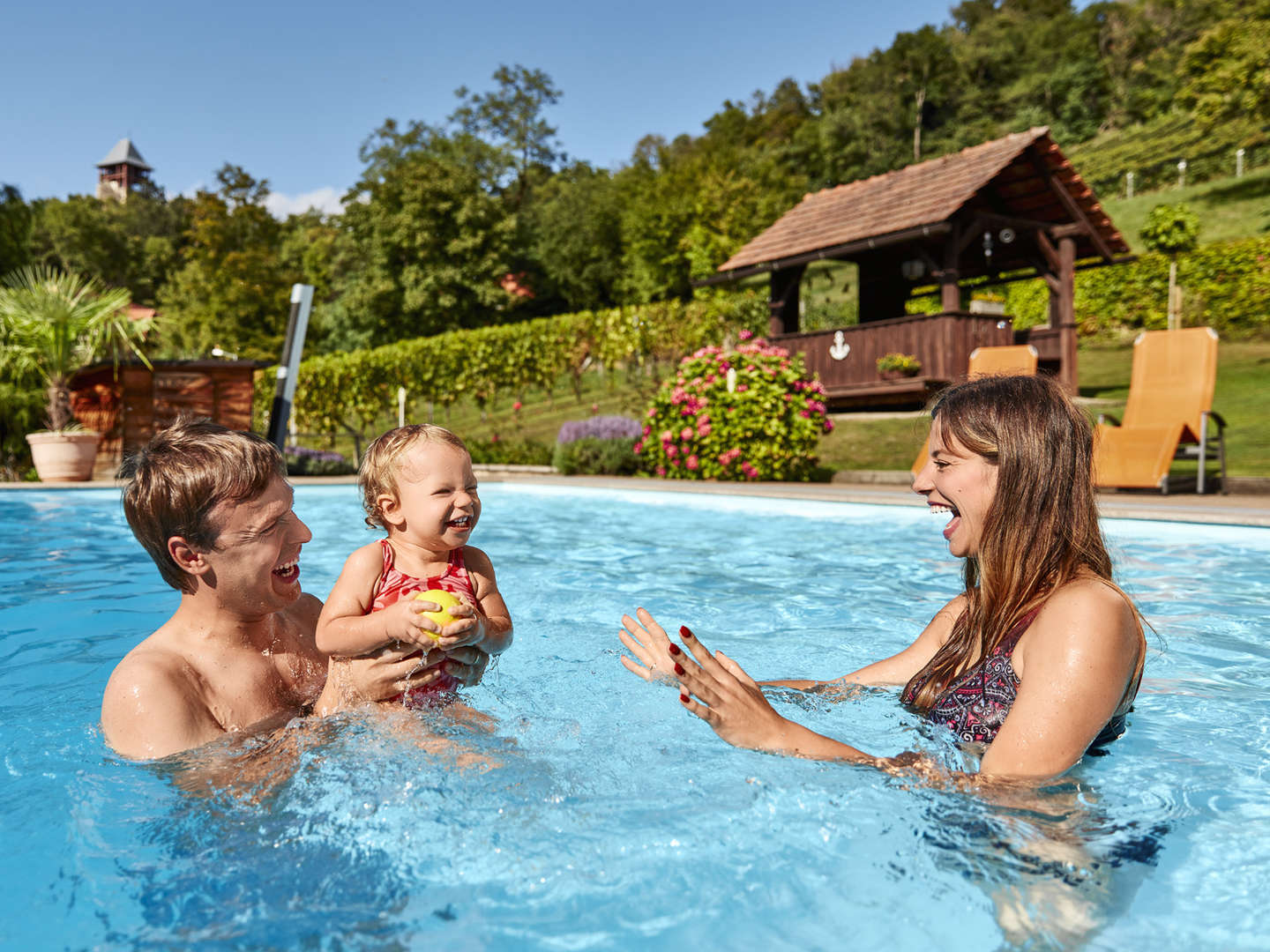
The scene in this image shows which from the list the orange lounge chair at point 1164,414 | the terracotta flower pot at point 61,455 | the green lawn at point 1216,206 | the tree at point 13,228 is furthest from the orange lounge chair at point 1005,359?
the green lawn at point 1216,206

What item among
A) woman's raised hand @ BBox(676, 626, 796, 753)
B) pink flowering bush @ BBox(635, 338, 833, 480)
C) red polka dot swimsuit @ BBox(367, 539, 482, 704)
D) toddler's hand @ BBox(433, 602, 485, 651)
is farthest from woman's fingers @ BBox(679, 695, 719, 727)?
pink flowering bush @ BBox(635, 338, 833, 480)

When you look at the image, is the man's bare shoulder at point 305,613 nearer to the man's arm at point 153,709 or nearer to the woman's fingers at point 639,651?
the man's arm at point 153,709

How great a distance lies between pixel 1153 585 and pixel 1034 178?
41.6 ft

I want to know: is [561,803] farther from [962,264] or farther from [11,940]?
[962,264]

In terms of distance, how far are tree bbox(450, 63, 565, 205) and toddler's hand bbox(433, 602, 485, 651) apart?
4720 centimetres

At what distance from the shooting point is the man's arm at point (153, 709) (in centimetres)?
220

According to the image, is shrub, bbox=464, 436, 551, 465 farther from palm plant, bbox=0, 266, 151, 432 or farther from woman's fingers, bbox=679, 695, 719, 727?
woman's fingers, bbox=679, 695, 719, 727

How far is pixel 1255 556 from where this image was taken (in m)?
5.80

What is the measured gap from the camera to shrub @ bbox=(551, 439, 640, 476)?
13.6 metres

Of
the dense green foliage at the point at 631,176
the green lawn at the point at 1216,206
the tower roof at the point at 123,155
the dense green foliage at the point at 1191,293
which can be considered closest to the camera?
the dense green foliage at the point at 1191,293

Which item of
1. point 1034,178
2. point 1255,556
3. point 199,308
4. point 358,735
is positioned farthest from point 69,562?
point 199,308

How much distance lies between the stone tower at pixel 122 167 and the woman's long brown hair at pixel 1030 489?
124 m

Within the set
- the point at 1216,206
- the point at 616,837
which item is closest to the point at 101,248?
the point at 1216,206

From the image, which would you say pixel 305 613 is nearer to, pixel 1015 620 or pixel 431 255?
pixel 1015 620
